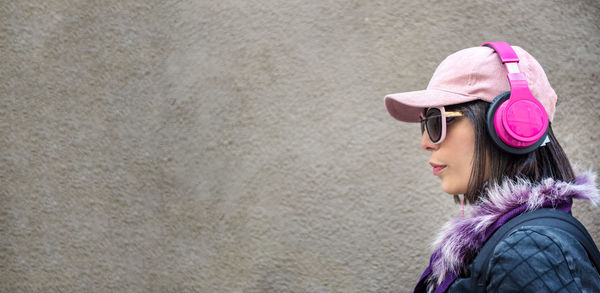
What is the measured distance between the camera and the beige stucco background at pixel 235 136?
7.40 feet

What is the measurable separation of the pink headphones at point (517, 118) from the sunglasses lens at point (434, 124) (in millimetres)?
133

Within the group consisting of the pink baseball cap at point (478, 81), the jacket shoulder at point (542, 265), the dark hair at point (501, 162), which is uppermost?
the pink baseball cap at point (478, 81)

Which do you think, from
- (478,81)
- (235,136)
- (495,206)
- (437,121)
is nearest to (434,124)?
(437,121)

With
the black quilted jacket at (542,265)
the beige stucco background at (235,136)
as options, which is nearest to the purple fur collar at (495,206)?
the black quilted jacket at (542,265)

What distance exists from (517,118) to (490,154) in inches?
5.0

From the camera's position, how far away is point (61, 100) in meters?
2.54

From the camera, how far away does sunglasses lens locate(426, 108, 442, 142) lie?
4.10 ft

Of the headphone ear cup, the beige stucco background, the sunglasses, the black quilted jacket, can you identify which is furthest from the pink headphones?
the beige stucco background

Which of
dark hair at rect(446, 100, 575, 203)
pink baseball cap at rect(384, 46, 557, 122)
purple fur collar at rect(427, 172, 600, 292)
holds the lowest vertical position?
purple fur collar at rect(427, 172, 600, 292)

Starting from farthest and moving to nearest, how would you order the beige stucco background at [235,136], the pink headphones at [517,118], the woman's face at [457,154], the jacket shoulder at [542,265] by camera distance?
the beige stucco background at [235,136]
the woman's face at [457,154]
the pink headphones at [517,118]
the jacket shoulder at [542,265]

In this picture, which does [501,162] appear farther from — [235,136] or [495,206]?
[235,136]

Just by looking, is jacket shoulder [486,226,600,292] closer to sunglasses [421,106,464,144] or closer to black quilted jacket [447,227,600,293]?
black quilted jacket [447,227,600,293]

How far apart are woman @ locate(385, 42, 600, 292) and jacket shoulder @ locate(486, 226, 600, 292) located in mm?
15

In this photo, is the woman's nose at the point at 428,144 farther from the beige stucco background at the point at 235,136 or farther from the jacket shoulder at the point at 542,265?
the beige stucco background at the point at 235,136
